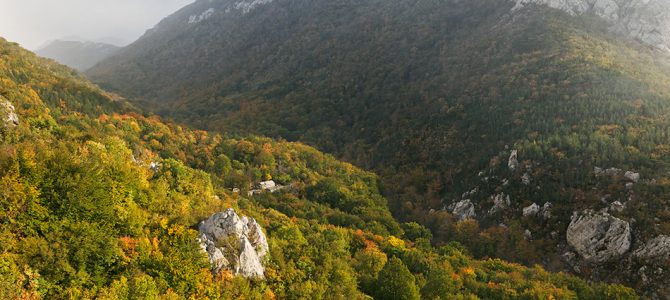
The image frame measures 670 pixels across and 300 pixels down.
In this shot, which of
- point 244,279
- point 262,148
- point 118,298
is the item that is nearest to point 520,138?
point 262,148

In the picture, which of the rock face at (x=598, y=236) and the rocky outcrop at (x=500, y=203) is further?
the rocky outcrop at (x=500, y=203)

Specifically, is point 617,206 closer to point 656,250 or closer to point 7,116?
point 656,250

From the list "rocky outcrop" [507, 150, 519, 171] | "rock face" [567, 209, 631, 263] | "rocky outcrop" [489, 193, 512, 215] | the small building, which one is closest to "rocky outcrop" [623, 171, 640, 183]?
"rock face" [567, 209, 631, 263]

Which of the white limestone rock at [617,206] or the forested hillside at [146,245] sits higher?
the forested hillside at [146,245]

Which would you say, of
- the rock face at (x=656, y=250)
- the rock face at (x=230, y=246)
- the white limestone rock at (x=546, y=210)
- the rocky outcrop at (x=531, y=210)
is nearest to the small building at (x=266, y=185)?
the rock face at (x=230, y=246)

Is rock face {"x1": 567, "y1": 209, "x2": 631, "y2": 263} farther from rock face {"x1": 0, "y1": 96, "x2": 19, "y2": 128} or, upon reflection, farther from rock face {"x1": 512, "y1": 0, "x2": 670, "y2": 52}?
rock face {"x1": 512, "y1": 0, "x2": 670, "y2": 52}

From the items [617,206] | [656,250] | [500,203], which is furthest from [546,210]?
[656,250]

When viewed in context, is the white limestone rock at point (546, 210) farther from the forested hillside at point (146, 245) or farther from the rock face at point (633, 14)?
the rock face at point (633, 14)
